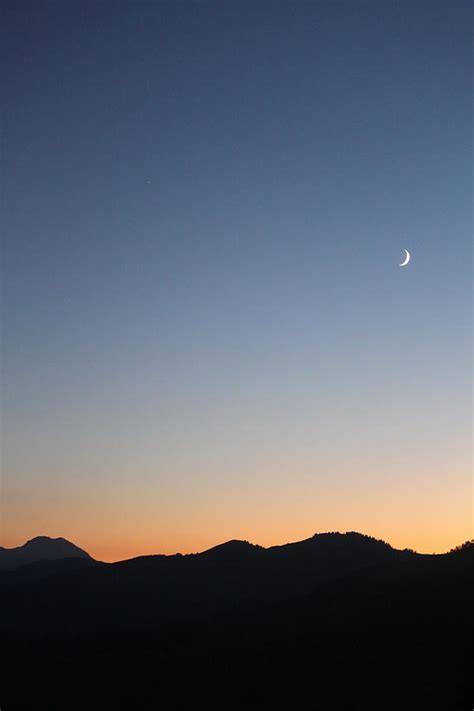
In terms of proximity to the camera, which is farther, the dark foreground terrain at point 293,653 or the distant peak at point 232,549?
the distant peak at point 232,549

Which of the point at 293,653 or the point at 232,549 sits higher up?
the point at 232,549

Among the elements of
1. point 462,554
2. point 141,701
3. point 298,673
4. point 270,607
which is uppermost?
point 462,554

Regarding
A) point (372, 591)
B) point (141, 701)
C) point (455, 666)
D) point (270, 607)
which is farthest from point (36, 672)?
point (455, 666)

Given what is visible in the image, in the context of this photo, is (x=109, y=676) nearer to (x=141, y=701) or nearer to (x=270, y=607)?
(x=141, y=701)

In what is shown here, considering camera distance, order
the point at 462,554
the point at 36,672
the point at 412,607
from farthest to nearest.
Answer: the point at 462,554 < the point at 36,672 < the point at 412,607

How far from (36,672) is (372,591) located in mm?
33415

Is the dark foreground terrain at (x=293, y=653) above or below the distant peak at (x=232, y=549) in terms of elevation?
below

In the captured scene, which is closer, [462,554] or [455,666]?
[455,666]

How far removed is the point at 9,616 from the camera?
10225 centimetres

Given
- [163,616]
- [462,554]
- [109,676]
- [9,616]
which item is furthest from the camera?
[9,616]

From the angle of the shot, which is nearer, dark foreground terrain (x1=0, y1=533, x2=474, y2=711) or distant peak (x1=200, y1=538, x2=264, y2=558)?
dark foreground terrain (x1=0, y1=533, x2=474, y2=711)

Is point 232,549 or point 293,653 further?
point 232,549

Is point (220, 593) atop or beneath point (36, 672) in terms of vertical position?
atop

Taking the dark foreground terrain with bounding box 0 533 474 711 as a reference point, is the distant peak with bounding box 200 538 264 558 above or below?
above
